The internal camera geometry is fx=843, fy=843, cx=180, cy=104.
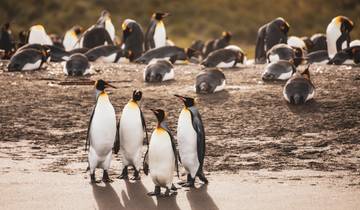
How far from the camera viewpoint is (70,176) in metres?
7.89

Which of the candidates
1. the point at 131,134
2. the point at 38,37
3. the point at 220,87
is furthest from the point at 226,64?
the point at 131,134

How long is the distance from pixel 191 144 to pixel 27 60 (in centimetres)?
697

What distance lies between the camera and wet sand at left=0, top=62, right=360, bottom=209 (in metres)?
7.25

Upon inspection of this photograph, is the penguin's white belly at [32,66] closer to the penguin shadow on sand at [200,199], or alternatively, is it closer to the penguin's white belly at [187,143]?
the penguin's white belly at [187,143]

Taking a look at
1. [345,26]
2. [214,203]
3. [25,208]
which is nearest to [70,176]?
[25,208]

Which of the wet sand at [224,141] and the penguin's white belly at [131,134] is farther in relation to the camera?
the penguin's white belly at [131,134]

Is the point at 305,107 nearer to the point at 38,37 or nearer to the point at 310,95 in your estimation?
the point at 310,95

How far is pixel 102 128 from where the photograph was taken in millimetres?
8008

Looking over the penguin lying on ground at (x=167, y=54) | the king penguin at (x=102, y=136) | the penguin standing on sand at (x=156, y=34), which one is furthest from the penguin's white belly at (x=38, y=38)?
the king penguin at (x=102, y=136)

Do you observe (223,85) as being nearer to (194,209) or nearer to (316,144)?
(316,144)

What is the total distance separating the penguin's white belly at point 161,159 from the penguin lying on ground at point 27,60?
23.2ft

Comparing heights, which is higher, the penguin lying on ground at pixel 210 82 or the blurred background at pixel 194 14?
the blurred background at pixel 194 14

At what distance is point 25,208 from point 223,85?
568cm

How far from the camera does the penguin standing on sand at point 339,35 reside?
16.8 metres
